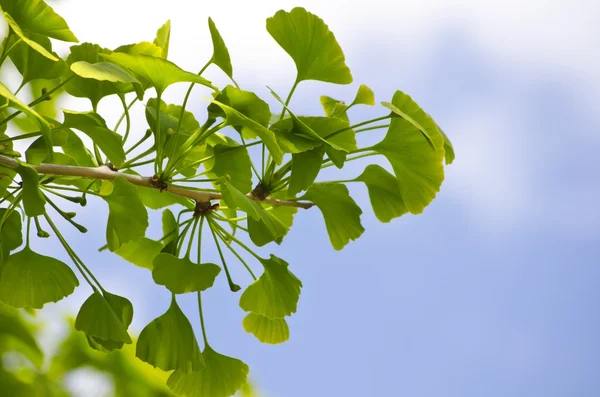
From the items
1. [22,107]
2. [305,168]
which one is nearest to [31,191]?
[22,107]

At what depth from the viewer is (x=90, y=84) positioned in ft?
3.11

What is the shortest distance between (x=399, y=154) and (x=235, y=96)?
0.24m

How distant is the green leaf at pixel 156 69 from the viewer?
0.80 meters

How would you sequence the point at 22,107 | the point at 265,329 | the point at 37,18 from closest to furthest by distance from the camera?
the point at 22,107 < the point at 37,18 < the point at 265,329

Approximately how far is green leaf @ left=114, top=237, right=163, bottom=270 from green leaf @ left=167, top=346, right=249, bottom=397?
0.18 m

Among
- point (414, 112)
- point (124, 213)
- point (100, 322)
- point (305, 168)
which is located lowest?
point (100, 322)

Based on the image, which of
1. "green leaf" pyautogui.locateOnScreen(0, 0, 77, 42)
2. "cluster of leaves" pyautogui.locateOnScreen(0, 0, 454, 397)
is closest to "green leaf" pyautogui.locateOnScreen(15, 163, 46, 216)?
"cluster of leaves" pyautogui.locateOnScreen(0, 0, 454, 397)

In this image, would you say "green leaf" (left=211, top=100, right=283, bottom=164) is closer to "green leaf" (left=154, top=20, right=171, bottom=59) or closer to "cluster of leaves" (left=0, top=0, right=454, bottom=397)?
"cluster of leaves" (left=0, top=0, right=454, bottom=397)

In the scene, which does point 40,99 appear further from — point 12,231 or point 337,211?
point 337,211

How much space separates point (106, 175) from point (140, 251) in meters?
0.27

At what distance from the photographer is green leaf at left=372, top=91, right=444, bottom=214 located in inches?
34.8

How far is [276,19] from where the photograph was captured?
89 cm

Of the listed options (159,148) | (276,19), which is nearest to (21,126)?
(159,148)

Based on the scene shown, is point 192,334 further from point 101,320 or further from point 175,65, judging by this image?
point 175,65
